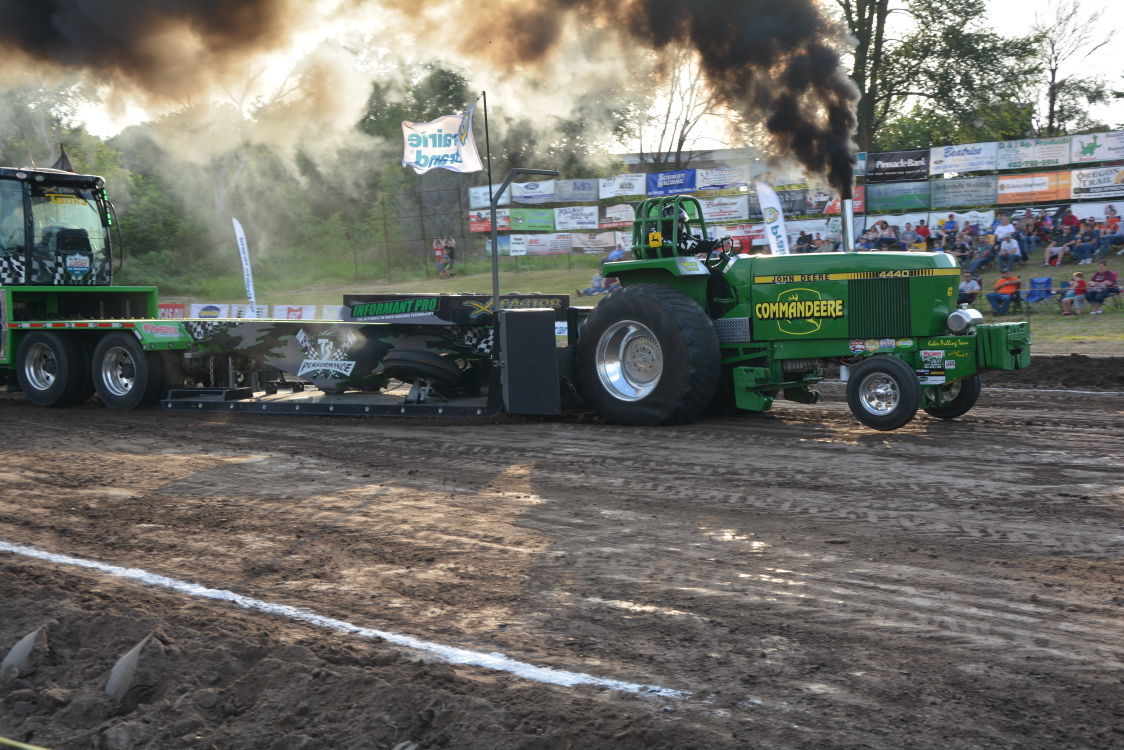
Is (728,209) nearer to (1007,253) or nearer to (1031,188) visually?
(1031,188)

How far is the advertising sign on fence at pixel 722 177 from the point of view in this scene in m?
32.8

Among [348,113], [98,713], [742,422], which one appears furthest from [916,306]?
[348,113]

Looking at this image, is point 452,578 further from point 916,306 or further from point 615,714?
point 916,306

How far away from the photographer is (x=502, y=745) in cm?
352

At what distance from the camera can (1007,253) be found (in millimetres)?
25422

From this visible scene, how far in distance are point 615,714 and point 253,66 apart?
1198 cm

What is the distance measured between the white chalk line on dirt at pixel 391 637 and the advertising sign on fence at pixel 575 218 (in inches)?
1216

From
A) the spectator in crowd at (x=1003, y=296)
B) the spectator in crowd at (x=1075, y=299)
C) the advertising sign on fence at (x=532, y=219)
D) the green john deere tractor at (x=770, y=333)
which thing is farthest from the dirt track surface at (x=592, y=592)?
the advertising sign on fence at (x=532, y=219)

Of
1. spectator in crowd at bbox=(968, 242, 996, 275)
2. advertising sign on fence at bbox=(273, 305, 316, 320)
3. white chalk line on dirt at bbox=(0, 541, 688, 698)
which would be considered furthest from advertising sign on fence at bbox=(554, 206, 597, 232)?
white chalk line on dirt at bbox=(0, 541, 688, 698)

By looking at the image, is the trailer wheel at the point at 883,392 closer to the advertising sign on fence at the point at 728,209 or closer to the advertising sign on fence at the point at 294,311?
the advertising sign on fence at the point at 294,311

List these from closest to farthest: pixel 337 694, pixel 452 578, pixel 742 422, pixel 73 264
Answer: pixel 337 694 < pixel 452 578 < pixel 742 422 < pixel 73 264

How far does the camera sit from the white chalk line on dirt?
3.95 m

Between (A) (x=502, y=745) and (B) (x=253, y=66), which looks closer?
(A) (x=502, y=745)

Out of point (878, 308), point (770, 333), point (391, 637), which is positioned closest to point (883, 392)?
point (878, 308)
